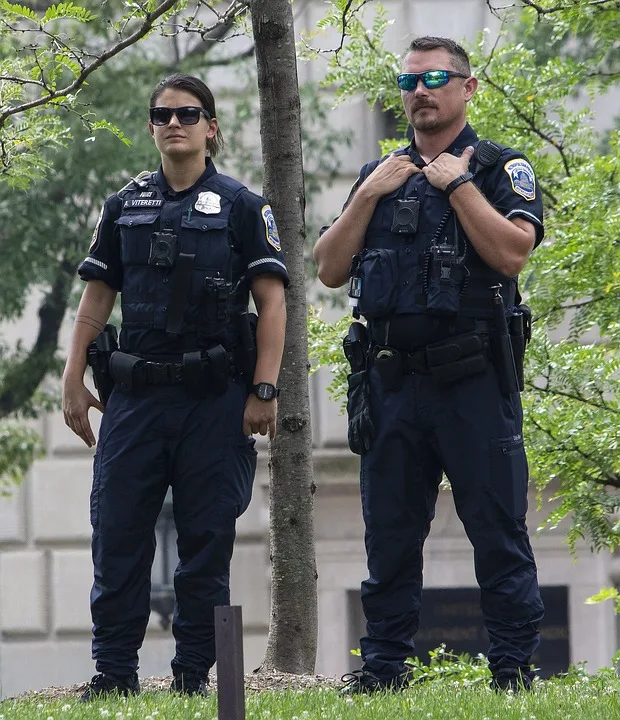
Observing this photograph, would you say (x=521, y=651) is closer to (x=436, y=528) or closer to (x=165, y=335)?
(x=165, y=335)

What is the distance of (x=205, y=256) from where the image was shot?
480cm

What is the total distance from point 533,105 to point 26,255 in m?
4.96

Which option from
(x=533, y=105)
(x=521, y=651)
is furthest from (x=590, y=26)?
(x=521, y=651)

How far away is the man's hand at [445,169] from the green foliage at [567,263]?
2027 mm

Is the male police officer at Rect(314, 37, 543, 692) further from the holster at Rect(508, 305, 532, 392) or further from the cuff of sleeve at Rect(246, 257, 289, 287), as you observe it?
the cuff of sleeve at Rect(246, 257, 289, 287)

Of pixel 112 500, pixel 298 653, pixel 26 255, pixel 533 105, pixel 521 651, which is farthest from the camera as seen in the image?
pixel 26 255

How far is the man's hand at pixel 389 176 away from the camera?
4613mm

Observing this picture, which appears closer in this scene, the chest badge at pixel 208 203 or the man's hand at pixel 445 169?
the man's hand at pixel 445 169

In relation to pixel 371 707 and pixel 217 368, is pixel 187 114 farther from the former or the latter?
pixel 371 707

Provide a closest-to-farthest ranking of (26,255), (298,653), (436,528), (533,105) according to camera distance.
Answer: (298,653), (533,105), (26,255), (436,528)

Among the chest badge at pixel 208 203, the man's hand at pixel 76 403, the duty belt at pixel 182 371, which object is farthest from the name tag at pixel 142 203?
the man's hand at pixel 76 403

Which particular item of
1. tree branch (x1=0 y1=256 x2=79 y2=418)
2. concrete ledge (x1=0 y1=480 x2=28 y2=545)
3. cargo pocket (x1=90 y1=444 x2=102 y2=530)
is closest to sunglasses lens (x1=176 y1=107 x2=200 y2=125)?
cargo pocket (x1=90 y1=444 x2=102 y2=530)

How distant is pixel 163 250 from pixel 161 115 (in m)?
0.50

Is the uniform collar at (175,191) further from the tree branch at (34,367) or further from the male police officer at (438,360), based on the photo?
the tree branch at (34,367)
